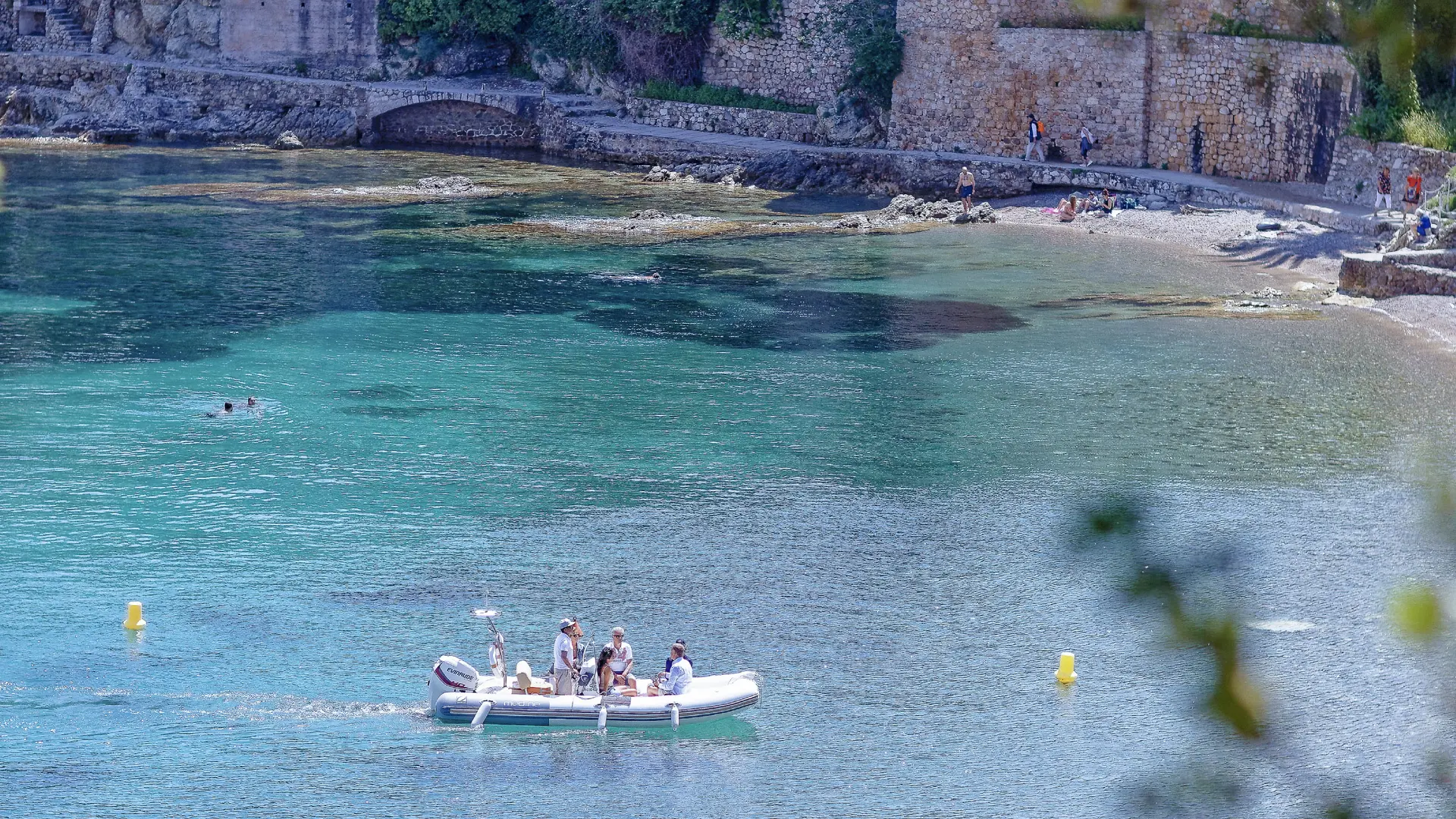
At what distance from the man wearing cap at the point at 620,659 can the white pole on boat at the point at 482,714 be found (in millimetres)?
1139

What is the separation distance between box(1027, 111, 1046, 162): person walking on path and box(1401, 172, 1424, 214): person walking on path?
412 inches

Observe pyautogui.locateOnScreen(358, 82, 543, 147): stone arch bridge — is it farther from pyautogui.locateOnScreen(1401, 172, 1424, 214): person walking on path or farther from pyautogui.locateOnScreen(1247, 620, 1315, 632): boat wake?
pyautogui.locateOnScreen(1247, 620, 1315, 632): boat wake

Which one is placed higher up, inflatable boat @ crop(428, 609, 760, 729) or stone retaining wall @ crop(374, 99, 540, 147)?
stone retaining wall @ crop(374, 99, 540, 147)

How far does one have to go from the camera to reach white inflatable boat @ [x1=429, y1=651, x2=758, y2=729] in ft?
50.9

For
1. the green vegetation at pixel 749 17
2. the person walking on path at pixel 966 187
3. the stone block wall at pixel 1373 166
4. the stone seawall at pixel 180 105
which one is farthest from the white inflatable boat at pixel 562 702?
the stone seawall at pixel 180 105

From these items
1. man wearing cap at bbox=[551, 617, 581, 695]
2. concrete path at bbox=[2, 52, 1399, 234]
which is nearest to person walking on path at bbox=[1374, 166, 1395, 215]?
concrete path at bbox=[2, 52, 1399, 234]

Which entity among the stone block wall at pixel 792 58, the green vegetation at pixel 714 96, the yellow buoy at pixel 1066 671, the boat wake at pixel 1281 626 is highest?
the stone block wall at pixel 792 58

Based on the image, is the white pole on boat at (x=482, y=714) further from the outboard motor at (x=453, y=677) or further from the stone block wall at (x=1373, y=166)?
the stone block wall at (x=1373, y=166)

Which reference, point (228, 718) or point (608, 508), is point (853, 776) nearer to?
point (228, 718)

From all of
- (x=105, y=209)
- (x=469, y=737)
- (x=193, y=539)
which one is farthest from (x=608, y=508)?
(x=105, y=209)

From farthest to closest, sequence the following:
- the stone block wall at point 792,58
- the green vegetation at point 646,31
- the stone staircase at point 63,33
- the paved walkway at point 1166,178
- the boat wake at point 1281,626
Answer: the stone staircase at point 63,33
the stone block wall at point 792,58
the green vegetation at point 646,31
the paved walkway at point 1166,178
the boat wake at point 1281,626

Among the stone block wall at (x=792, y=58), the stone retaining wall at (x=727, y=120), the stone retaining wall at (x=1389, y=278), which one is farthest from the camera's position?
the stone retaining wall at (x=727, y=120)

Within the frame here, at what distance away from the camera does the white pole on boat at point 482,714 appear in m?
15.5

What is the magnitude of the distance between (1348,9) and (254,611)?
1528cm
